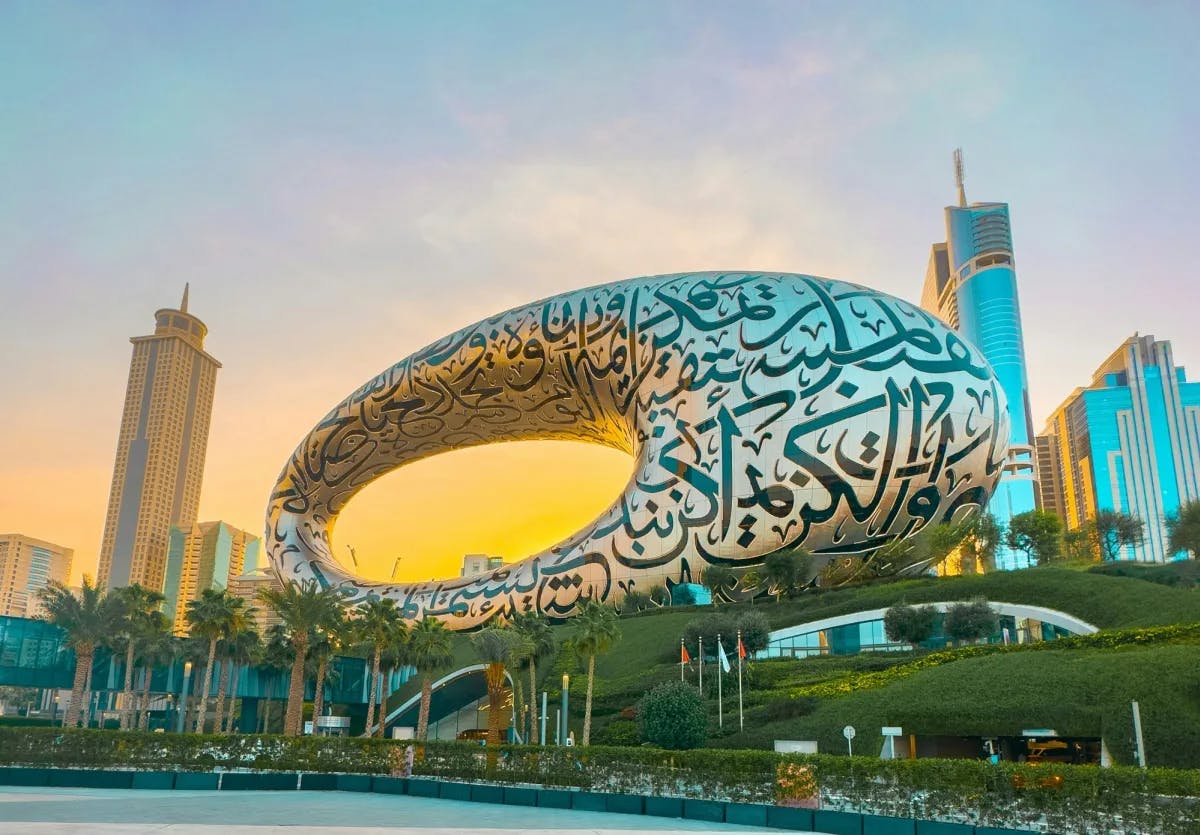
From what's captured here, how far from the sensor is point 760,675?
32.8 meters

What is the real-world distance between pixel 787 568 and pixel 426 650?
50.6ft

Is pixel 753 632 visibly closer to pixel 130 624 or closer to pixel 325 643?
pixel 325 643

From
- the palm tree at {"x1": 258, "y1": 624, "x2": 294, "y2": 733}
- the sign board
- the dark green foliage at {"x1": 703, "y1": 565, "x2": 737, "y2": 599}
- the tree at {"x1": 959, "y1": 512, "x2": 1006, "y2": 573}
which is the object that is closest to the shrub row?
the sign board

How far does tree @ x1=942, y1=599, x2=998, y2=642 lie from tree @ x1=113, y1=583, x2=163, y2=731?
112 ft

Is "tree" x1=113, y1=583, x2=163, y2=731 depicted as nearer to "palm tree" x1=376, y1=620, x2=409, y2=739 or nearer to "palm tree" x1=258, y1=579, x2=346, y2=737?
"palm tree" x1=376, y1=620, x2=409, y2=739

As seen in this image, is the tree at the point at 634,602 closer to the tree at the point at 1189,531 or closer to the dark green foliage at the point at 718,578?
the dark green foliage at the point at 718,578

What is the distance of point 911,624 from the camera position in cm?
3528

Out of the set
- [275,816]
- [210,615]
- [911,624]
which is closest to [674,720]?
[275,816]

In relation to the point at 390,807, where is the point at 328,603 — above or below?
above

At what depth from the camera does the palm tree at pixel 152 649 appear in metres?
45.7

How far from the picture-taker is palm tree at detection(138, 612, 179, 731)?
4572 centimetres

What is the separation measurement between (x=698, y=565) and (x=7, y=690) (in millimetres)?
93631

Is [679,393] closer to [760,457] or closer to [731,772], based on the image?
[760,457]

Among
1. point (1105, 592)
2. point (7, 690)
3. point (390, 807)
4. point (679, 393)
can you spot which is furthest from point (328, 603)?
point (7, 690)
